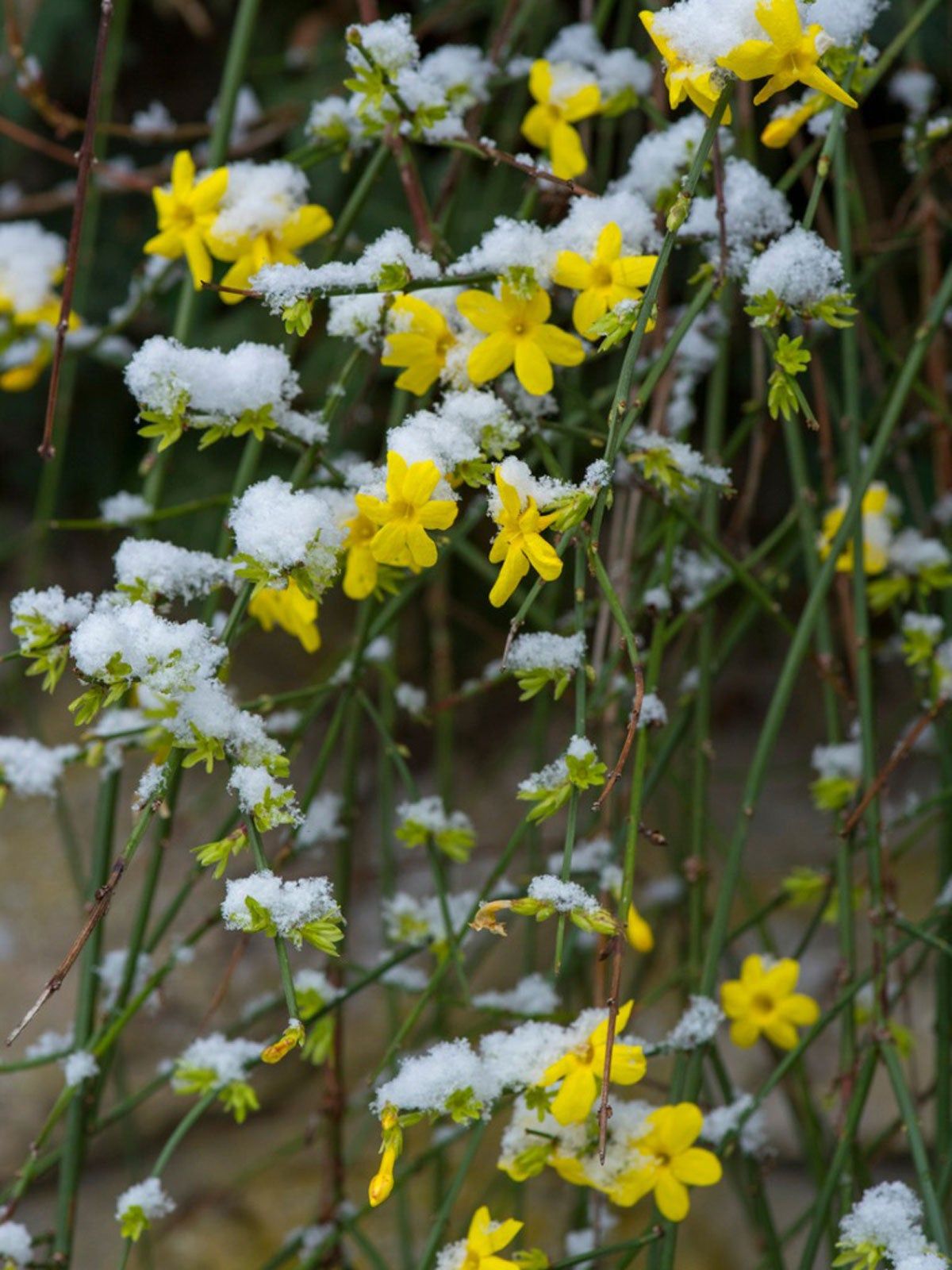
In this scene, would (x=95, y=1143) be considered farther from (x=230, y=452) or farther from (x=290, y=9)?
(x=290, y=9)

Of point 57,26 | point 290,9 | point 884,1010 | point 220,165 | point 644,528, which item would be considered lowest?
point 884,1010

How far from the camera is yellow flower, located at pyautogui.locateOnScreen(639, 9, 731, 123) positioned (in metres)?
0.58

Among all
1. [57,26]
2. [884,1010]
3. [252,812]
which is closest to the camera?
[252,812]

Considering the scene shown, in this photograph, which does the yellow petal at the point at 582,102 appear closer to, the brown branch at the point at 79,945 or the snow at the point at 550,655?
the snow at the point at 550,655

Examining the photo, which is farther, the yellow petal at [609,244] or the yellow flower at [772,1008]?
the yellow flower at [772,1008]

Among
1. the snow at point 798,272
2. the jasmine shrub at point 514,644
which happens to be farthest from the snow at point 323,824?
the snow at point 798,272

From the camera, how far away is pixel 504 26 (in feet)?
3.44

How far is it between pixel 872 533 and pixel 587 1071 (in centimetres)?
53

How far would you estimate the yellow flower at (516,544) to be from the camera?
21.7 inches

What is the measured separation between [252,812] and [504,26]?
0.76 metres

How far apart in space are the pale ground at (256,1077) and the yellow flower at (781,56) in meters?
0.95

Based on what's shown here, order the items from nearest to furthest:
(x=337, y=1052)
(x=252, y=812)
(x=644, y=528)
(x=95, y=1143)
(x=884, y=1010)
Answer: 1. (x=252, y=812)
2. (x=884, y=1010)
3. (x=337, y=1052)
4. (x=644, y=528)
5. (x=95, y=1143)

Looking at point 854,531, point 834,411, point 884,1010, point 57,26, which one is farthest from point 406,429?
point 57,26

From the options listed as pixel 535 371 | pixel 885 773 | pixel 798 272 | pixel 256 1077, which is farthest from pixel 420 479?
pixel 256 1077
